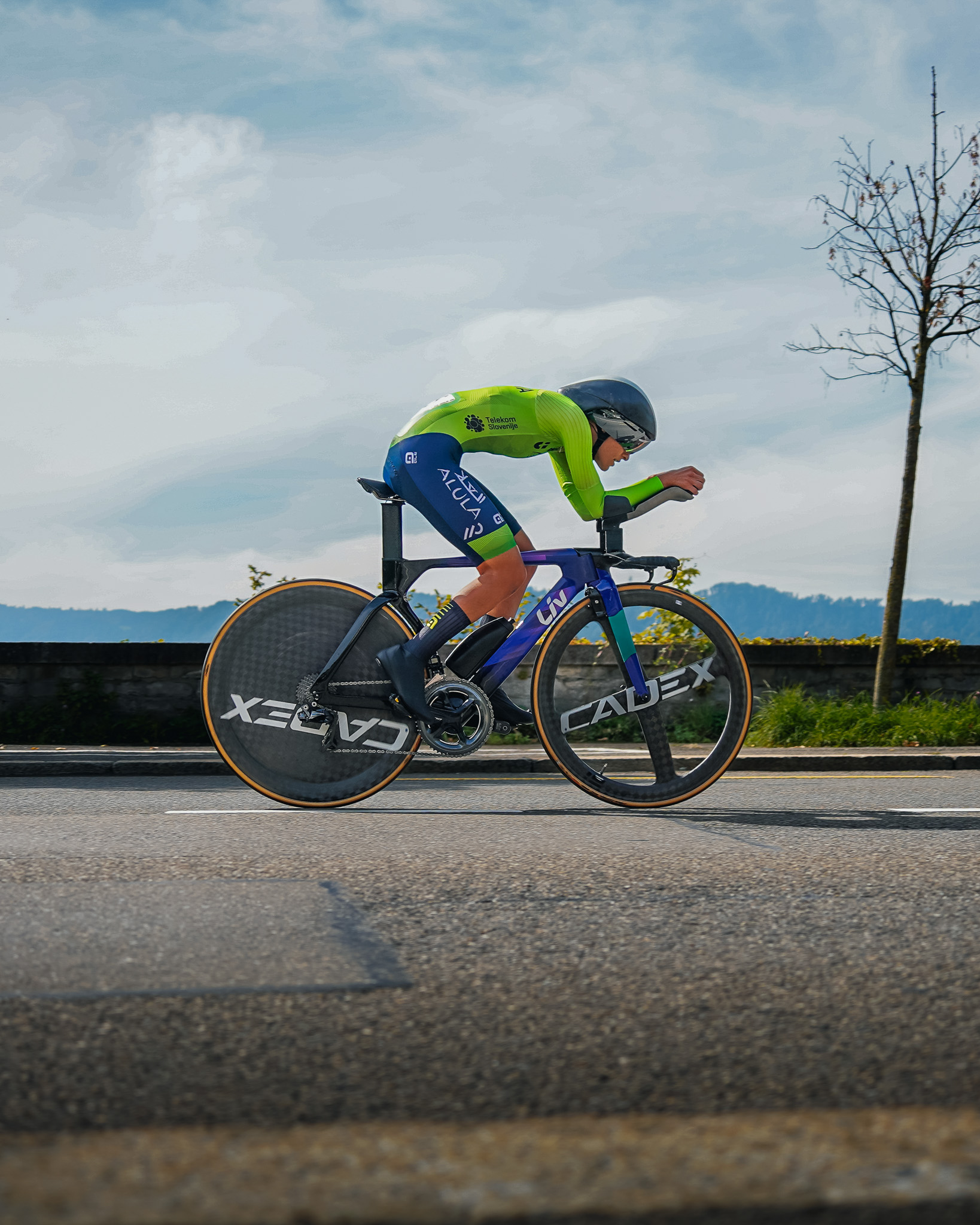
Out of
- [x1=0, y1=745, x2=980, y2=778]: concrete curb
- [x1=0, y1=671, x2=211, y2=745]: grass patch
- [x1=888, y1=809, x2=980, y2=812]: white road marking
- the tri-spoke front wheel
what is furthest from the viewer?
[x1=0, y1=671, x2=211, y2=745]: grass patch

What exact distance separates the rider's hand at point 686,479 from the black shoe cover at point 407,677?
1.48 metres

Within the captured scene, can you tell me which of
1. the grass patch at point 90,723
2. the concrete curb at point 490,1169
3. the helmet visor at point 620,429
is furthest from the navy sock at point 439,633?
the grass patch at point 90,723

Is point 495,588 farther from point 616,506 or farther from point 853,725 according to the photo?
point 853,725

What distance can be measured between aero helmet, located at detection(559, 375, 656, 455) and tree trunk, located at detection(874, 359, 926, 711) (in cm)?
752

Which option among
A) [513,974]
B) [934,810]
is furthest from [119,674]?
[513,974]

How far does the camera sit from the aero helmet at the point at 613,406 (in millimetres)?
6031

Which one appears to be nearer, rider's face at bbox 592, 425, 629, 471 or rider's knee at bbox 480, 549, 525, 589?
rider's knee at bbox 480, 549, 525, 589

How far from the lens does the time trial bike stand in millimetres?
5717

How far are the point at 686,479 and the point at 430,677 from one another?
61.0 inches

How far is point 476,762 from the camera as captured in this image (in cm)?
980

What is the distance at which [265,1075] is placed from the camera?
2287 millimetres

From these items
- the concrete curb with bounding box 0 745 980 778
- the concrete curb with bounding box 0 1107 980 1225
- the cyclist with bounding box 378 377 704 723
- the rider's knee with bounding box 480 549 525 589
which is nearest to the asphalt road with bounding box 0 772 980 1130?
the concrete curb with bounding box 0 1107 980 1225

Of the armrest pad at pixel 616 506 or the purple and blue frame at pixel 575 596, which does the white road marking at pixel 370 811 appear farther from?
the armrest pad at pixel 616 506

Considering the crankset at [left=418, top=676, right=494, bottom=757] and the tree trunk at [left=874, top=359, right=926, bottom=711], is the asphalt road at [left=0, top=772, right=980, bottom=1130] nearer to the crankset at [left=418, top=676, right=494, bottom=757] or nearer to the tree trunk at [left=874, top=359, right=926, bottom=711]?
the crankset at [left=418, top=676, right=494, bottom=757]
